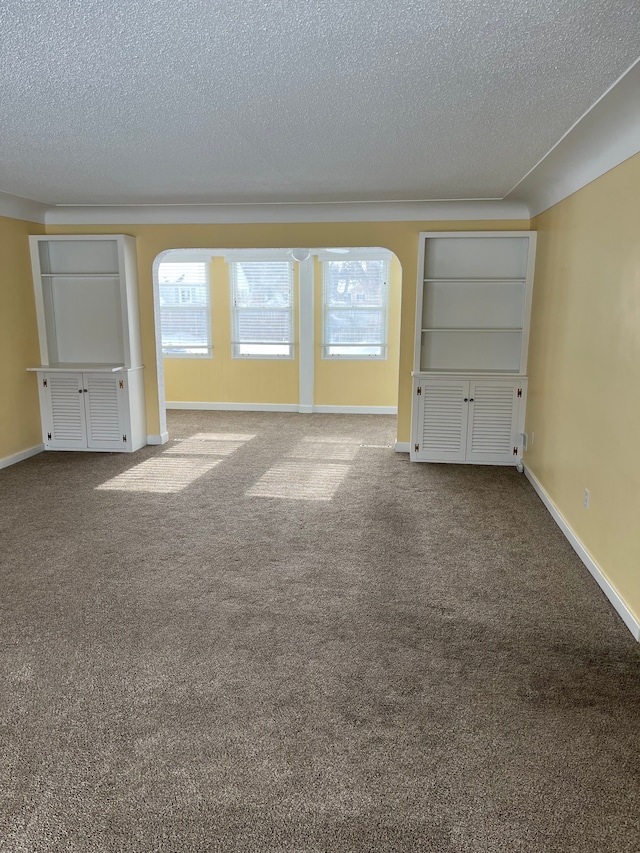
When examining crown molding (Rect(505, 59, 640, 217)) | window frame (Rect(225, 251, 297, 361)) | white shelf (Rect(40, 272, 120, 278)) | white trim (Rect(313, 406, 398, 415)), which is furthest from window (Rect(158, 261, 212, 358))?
crown molding (Rect(505, 59, 640, 217))

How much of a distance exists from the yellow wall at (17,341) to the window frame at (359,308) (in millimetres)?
3567

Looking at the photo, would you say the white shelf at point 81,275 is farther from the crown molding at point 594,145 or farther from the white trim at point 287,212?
the crown molding at point 594,145

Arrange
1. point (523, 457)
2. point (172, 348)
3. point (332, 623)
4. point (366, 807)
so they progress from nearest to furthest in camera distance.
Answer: point (366, 807)
point (332, 623)
point (523, 457)
point (172, 348)

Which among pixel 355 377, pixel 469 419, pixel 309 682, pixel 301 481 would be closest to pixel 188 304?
pixel 355 377

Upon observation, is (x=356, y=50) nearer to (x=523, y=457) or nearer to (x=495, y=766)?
(x=495, y=766)

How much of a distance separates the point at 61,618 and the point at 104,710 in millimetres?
829

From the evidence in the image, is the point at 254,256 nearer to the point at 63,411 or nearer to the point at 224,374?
the point at 224,374

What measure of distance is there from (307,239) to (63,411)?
119 inches

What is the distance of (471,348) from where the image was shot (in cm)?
586

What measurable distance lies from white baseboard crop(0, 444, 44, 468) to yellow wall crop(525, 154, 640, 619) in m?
4.82

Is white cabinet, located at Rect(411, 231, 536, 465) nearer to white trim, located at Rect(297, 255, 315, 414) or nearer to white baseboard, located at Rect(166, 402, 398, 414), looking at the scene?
white baseboard, located at Rect(166, 402, 398, 414)

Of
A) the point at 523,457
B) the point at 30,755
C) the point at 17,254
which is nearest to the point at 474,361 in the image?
the point at 523,457

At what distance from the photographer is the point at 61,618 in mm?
2973

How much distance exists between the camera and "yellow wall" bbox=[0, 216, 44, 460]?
5527mm
